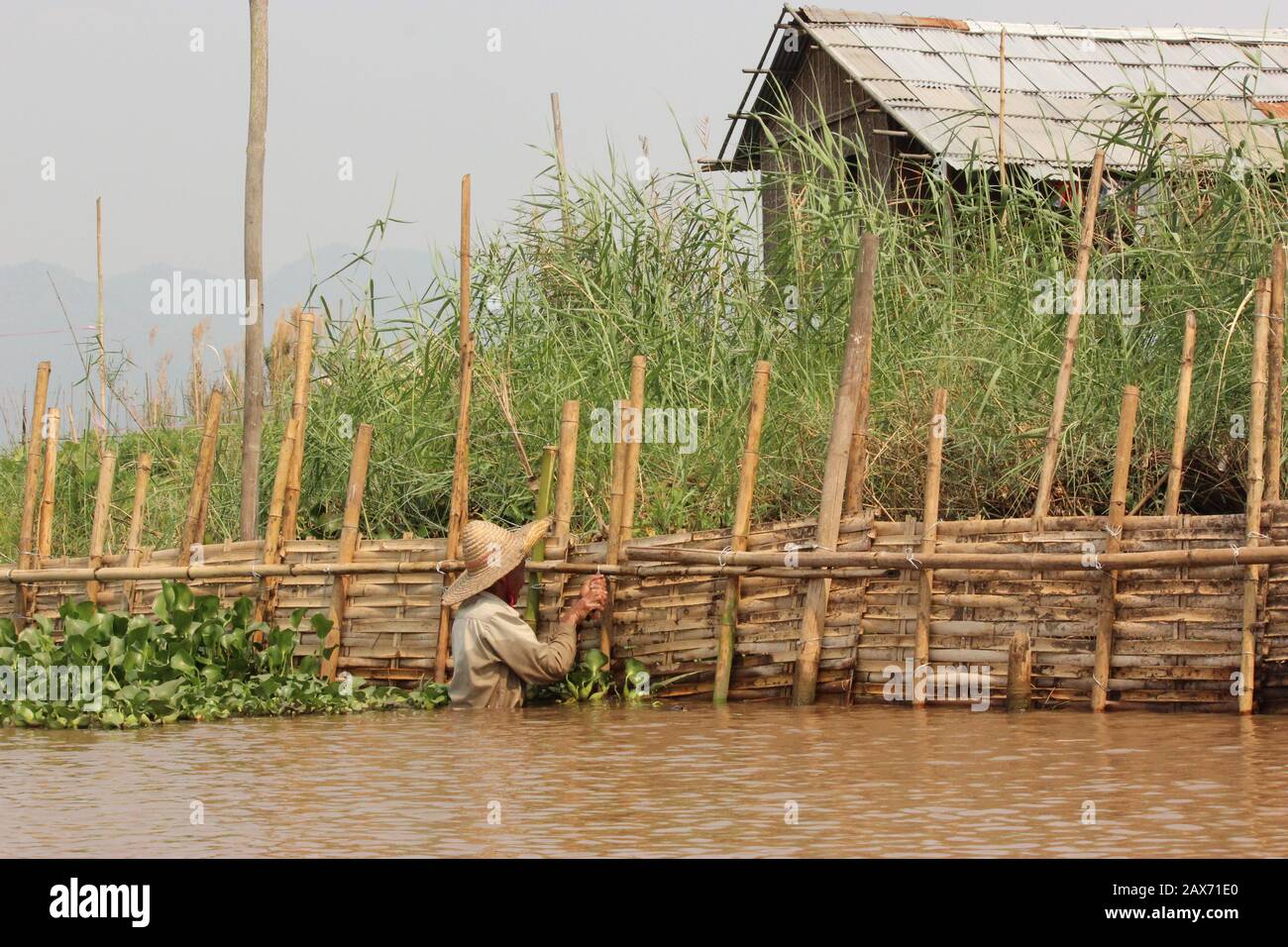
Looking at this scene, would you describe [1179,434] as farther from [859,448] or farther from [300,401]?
[300,401]

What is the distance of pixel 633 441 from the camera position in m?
8.60

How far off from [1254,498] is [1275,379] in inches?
22.2

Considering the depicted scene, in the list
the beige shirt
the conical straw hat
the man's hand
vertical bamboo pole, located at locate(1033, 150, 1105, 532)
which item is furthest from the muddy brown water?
vertical bamboo pole, located at locate(1033, 150, 1105, 532)

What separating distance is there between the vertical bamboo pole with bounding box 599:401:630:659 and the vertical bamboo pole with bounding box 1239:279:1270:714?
296 cm

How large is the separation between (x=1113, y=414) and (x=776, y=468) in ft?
5.95

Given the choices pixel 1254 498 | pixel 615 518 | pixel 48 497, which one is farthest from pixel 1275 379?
pixel 48 497

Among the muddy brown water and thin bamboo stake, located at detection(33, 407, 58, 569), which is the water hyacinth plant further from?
thin bamboo stake, located at detection(33, 407, 58, 569)

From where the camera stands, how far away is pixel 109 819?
19.1 feet

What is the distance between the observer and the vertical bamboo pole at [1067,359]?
7926 mm

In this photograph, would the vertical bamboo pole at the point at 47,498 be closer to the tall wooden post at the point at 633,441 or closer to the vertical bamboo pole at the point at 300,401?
the vertical bamboo pole at the point at 300,401

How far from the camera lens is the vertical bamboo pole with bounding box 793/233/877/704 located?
8195 mm

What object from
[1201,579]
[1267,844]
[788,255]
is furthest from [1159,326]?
[1267,844]

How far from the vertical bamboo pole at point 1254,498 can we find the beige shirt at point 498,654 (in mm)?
3180
